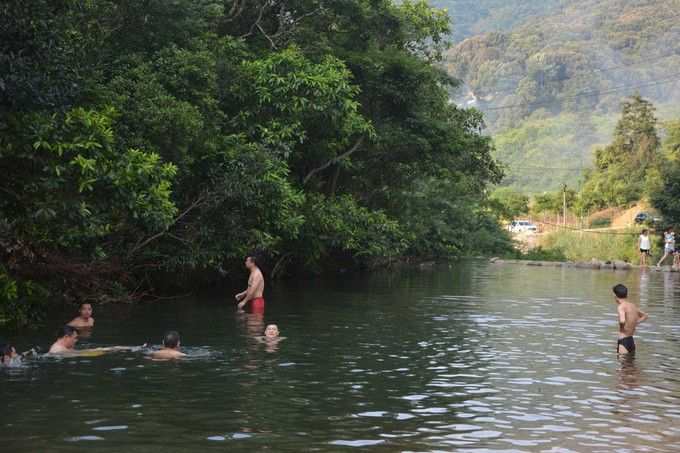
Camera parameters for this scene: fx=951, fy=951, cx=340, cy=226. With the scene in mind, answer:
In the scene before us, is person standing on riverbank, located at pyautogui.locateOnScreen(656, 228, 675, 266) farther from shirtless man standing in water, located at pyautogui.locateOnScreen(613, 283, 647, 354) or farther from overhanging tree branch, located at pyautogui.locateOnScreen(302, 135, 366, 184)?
shirtless man standing in water, located at pyautogui.locateOnScreen(613, 283, 647, 354)

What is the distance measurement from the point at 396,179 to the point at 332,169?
3.22m

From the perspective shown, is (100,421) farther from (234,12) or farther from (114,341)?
(234,12)

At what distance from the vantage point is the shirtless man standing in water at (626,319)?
15.8m

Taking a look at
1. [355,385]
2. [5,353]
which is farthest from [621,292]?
[5,353]

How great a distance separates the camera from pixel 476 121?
1646 inches

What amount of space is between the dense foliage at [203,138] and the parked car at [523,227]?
4671 cm

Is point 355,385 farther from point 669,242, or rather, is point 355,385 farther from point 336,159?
point 669,242

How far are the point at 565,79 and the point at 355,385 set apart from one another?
5905 inches

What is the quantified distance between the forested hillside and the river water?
346 ft

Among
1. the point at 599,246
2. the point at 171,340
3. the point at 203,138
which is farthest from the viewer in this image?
the point at 599,246

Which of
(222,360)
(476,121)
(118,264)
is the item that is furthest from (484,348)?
(476,121)

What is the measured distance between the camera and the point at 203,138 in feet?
76.6

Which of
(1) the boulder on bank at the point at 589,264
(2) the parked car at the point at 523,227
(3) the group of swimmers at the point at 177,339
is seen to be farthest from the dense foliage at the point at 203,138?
(2) the parked car at the point at 523,227

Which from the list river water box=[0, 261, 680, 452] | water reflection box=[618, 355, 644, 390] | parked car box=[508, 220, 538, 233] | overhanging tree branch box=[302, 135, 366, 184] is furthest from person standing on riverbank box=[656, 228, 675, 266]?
parked car box=[508, 220, 538, 233]
